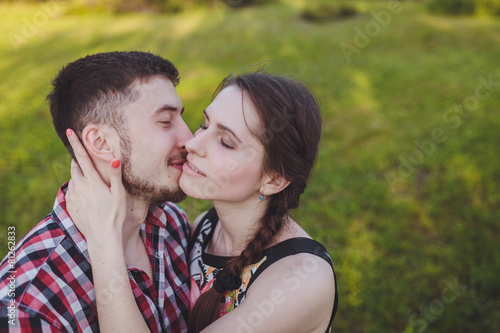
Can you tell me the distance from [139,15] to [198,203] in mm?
9360

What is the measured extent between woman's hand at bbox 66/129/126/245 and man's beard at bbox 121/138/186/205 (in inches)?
5.9

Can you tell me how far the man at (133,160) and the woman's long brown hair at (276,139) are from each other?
0.25 m

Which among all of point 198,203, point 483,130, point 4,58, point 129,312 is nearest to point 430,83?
point 483,130

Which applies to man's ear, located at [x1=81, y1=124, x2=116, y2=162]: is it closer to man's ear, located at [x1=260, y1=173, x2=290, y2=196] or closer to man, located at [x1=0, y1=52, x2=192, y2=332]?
man, located at [x1=0, y1=52, x2=192, y2=332]

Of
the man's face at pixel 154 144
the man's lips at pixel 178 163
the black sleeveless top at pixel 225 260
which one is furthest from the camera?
the man's lips at pixel 178 163

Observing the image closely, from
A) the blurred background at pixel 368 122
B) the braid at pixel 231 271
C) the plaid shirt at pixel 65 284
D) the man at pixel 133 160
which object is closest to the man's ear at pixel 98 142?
the man at pixel 133 160

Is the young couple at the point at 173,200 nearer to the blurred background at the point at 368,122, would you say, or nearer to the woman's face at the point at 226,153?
the woman's face at the point at 226,153

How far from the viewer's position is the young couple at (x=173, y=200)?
1.71 m

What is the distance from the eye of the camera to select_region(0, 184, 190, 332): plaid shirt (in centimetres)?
151

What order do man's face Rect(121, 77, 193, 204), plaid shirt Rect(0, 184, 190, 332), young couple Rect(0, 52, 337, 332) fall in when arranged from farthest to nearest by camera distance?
man's face Rect(121, 77, 193, 204) < young couple Rect(0, 52, 337, 332) < plaid shirt Rect(0, 184, 190, 332)

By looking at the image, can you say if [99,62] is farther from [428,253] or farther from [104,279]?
[428,253]

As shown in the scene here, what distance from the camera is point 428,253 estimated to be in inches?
152

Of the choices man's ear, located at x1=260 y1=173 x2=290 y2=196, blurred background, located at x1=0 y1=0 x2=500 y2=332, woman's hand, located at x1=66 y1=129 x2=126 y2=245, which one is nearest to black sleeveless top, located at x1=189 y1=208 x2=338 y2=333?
man's ear, located at x1=260 y1=173 x2=290 y2=196

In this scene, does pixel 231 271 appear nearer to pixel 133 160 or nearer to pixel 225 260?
pixel 225 260
